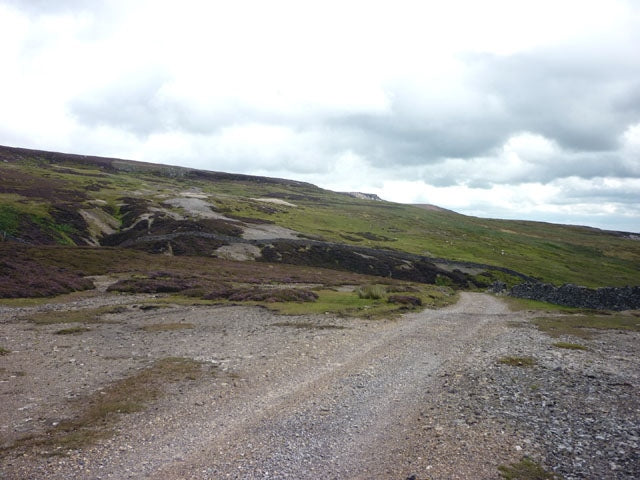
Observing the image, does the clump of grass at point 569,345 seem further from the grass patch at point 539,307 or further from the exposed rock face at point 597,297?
the exposed rock face at point 597,297

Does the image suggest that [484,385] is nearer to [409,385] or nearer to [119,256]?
[409,385]

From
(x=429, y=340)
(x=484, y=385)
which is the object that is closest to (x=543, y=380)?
(x=484, y=385)

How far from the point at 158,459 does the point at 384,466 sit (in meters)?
5.81

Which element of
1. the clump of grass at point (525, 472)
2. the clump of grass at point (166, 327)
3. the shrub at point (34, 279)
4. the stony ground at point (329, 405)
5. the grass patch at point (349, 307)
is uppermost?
the clump of grass at point (525, 472)

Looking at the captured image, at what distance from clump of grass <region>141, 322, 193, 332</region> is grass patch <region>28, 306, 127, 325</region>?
452 cm

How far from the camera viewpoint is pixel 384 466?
10.5 meters

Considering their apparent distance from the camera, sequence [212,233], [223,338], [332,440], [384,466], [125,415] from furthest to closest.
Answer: [212,233]
[223,338]
[125,415]
[332,440]
[384,466]

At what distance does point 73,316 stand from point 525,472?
30.7 metres

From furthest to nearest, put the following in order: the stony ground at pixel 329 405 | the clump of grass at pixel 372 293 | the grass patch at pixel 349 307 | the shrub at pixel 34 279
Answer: the clump of grass at pixel 372 293 → the shrub at pixel 34 279 → the grass patch at pixel 349 307 → the stony ground at pixel 329 405

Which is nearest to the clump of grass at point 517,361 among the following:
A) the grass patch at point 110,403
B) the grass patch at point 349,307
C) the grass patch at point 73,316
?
the grass patch at point 349,307

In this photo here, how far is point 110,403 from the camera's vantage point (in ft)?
46.7

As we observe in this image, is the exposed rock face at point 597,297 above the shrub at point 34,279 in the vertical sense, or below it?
above

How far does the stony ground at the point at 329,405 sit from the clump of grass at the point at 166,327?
739 millimetres

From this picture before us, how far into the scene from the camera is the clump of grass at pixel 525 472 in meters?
9.79
